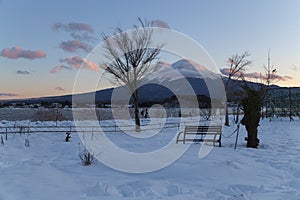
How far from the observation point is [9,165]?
310 inches

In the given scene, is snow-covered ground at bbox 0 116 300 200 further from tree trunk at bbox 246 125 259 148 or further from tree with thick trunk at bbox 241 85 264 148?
tree with thick trunk at bbox 241 85 264 148

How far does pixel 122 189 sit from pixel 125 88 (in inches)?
752

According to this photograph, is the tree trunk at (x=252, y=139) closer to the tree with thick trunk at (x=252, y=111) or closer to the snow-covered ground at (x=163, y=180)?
the tree with thick trunk at (x=252, y=111)

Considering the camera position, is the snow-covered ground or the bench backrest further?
the bench backrest

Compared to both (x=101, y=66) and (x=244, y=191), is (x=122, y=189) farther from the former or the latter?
A: (x=101, y=66)

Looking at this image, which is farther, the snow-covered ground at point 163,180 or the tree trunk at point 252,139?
the tree trunk at point 252,139

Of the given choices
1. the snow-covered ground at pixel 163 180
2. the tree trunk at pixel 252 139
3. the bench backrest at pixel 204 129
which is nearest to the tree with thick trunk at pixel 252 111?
the tree trunk at pixel 252 139

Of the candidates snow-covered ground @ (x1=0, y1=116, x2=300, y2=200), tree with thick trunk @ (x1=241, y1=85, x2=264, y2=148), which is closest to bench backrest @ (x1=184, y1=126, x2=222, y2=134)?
tree with thick trunk @ (x1=241, y1=85, x2=264, y2=148)

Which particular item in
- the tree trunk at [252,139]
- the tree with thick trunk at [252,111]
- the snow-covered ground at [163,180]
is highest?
the tree with thick trunk at [252,111]

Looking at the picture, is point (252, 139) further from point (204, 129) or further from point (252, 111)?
point (204, 129)

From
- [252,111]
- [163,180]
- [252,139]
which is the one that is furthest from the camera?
[252,111]

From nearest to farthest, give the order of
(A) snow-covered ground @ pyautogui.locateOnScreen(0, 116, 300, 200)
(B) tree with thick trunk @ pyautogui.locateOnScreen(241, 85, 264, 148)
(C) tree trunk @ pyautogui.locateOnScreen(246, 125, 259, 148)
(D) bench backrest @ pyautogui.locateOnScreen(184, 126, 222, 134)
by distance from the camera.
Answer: (A) snow-covered ground @ pyautogui.locateOnScreen(0, 116, 300, 200), (C) tree trunk @ pyautogui.locateOnScreen(246, 125, 259, 148), (B) tree with thick trunk @ pyautogui.locateOnScreen(241, 85, 264, 148), (D) bench backrest @ pyautogui.locateOnScreen(184, 126, 222, 134)

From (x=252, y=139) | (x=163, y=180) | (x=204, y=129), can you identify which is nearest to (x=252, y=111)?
(x=252, y=139)

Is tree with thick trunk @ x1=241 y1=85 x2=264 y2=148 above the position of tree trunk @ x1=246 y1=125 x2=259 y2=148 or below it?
above
